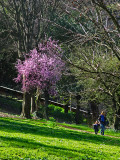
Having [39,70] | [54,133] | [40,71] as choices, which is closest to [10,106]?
[39,70]

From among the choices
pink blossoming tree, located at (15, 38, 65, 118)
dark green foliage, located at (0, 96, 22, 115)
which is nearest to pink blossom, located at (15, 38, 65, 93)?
pink blossoming tree, located at (15, 38, 65, 118)

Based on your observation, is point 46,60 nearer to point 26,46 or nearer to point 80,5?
point 26,46

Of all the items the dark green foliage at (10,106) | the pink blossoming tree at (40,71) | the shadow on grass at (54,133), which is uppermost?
the pink blossoming tree at (40,71)

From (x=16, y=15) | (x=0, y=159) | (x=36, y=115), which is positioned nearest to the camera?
(x=0, y=159)

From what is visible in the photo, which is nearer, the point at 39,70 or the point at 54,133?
the point at 54,133

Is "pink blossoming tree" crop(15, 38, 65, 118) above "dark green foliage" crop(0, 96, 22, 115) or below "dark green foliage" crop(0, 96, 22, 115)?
above

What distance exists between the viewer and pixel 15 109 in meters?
35.4

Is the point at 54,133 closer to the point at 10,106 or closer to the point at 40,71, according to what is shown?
the point at 40,71

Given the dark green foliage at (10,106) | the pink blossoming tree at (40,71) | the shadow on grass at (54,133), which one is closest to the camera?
the shadow on grass at (54,133)

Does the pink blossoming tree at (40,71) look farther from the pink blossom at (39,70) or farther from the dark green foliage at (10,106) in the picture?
the dark green foliage at (10,106)

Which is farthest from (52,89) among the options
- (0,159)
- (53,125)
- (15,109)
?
(0,159)

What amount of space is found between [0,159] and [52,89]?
25610mm

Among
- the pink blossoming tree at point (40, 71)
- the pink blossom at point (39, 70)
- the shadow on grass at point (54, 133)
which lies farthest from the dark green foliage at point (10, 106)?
the shadow on grass at point (54, 133)

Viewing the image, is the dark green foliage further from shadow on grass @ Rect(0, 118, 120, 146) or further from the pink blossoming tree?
shadow on grass @ Rect(0, 118, 120, 146)
